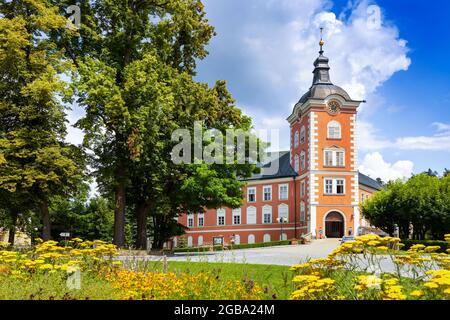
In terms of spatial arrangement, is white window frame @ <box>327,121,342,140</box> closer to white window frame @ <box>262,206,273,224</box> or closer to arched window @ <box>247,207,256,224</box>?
white window frame @ <box>262,206,273,224</box>

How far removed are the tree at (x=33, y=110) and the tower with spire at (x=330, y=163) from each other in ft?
90.9

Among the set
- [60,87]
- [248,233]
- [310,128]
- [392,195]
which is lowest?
[248,233]

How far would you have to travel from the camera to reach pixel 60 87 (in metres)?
23.7

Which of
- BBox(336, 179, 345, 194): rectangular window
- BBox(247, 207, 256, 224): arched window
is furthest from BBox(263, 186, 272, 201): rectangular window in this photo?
BBox(336, 179, 345, 194): rectangular window

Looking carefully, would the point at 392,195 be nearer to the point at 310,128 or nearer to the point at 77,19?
the point at 310,128

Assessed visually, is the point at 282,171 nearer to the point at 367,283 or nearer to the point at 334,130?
the point at 334,130

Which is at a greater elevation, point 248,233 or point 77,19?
point 77,19

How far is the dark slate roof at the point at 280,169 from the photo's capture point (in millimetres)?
56031

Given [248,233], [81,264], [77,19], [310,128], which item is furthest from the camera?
[248,233]

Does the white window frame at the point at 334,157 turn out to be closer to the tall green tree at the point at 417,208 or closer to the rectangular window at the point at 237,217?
the tall green tree at the point at 417,208

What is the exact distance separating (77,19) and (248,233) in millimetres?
37303

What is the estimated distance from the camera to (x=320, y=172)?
48344 millimetres
